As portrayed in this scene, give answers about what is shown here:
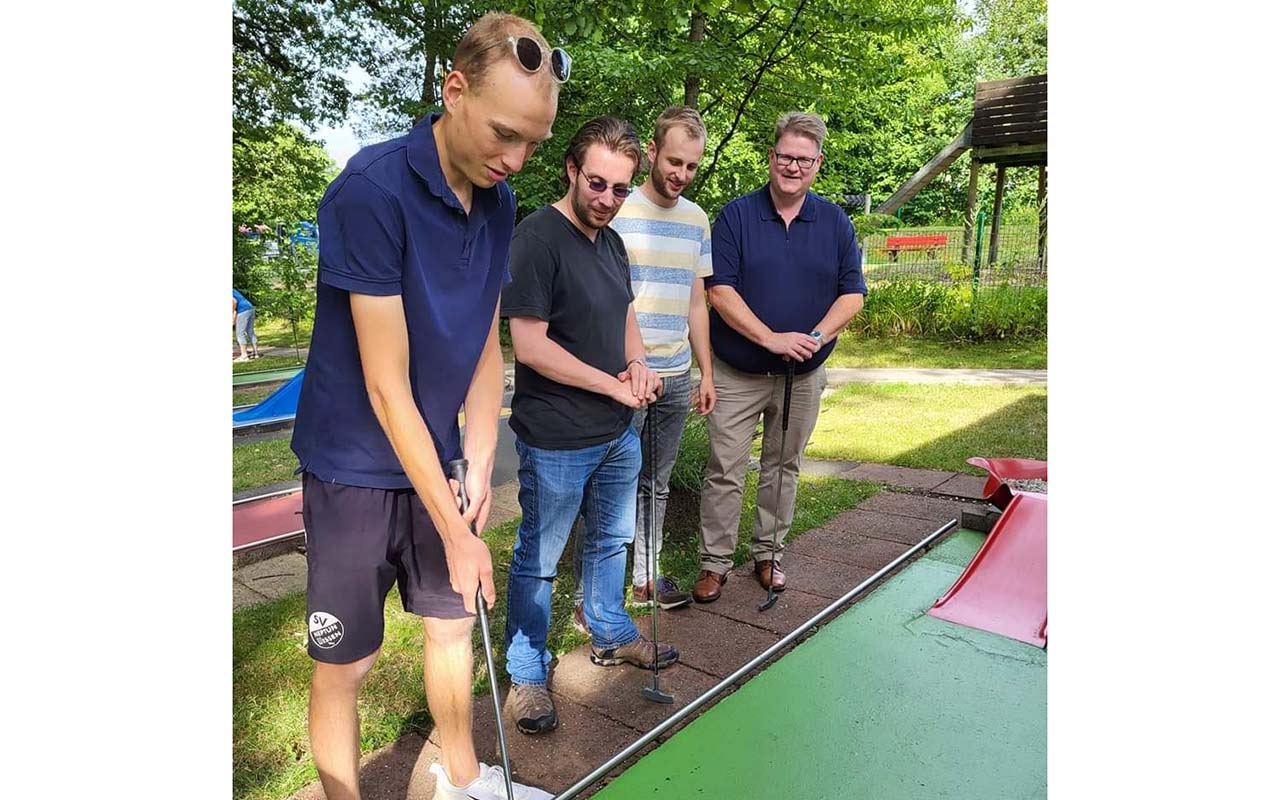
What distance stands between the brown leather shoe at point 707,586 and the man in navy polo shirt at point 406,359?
5.53ft

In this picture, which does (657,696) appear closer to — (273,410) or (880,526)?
(880,526)

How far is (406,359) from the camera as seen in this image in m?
1.53

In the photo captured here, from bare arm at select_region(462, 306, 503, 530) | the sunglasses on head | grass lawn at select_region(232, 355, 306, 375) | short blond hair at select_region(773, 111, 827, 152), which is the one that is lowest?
grass lawn at select_region(232, 355, 306, 375)

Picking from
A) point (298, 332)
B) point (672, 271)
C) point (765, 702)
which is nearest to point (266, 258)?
point (298, 332)

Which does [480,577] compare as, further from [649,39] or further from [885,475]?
[649,39]

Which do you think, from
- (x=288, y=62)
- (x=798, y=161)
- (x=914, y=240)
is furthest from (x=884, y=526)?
(x=914, y=240)

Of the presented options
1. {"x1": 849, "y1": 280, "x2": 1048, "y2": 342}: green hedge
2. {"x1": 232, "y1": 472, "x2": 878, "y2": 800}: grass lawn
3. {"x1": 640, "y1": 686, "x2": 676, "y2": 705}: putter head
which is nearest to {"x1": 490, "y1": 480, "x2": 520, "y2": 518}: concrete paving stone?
{"x1": 232, "y1": 472, "x2": 878, "y2": 800}: grass lawn

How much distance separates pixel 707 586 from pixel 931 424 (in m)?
3.90

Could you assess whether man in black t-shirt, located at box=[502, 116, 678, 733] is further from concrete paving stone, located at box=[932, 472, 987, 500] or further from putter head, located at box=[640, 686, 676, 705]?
concrete paving stone, located at box=[932, 472, 987, 500]

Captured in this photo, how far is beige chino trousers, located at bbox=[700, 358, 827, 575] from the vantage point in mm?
3422

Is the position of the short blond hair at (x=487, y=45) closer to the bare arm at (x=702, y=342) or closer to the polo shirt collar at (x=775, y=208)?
the bare arm at (x=702, y=342)

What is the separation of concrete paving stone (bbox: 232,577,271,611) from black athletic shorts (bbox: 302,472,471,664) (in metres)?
1.94

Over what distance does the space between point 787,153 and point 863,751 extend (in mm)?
2004

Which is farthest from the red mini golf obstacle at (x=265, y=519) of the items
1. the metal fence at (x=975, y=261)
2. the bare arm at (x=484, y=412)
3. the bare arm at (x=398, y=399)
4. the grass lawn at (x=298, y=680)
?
the metal fence at (x=975, y=261)
